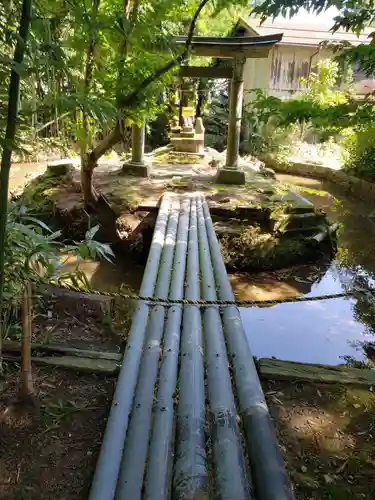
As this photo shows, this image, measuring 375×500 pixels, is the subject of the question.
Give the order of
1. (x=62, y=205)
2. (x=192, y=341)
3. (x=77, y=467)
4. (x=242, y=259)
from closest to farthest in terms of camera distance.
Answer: (x=77, y=467)
(x=192, y=341)
(x=242, y=259)
(x=62, y=205)

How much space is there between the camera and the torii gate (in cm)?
656

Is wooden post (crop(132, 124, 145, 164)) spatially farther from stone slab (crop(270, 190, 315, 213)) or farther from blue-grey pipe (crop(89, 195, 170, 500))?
blue-grey pipe (crop(89, 195, 170, 500))

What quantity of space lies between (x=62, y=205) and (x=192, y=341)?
15.1 feet

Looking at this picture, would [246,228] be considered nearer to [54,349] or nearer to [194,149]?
[54,349]

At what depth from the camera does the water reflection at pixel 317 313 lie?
4.05m

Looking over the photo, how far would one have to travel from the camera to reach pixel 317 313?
4824 millimetres

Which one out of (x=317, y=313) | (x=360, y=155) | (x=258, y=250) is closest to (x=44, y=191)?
(x=258, y=250)

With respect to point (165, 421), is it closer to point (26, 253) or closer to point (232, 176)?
point (26, 253)

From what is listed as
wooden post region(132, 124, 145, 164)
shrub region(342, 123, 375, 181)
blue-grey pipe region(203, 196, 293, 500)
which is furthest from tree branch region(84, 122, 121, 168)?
shrub region(342, 123, 375, 181)

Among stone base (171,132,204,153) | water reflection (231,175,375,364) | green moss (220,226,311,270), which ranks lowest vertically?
water reflection (231,175,375,364)

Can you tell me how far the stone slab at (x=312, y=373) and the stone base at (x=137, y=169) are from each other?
546 centimetres

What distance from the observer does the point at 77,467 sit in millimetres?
1819

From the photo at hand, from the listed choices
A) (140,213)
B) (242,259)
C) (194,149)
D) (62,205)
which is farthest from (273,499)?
(194,149)

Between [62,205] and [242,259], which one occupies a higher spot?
[62,205]
